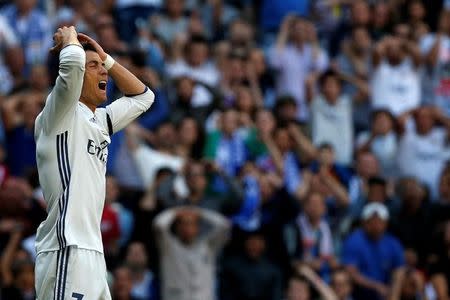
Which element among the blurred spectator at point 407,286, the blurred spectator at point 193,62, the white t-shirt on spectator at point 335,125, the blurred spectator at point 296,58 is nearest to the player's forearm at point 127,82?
the blurred spectator at point 407,286

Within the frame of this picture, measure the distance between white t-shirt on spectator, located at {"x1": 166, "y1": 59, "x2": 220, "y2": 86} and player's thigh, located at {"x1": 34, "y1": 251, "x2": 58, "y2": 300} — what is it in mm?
9017

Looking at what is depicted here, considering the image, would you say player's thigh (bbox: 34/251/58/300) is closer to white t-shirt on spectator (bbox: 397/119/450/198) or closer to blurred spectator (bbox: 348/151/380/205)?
blurred spectator (bbox: 348/151/380/205)

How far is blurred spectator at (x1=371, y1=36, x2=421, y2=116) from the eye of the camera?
1719cm

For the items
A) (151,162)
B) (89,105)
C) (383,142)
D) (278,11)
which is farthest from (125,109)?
(278,11)

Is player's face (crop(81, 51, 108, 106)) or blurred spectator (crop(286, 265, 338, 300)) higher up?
player's face (crop(81, 51, 108, 106))

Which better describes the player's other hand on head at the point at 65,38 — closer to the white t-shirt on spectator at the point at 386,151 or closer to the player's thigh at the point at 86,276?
the player's thigh at the point at 86,276

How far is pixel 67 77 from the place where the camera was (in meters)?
7.21

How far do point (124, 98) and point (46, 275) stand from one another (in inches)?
53.8

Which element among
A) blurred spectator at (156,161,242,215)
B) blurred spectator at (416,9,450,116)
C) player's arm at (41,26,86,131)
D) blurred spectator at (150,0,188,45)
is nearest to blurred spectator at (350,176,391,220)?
blurred spectator at (156,161,242,215)

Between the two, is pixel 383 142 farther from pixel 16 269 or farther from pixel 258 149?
pixel 16 269

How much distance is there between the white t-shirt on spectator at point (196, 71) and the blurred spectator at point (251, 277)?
299 centimetres

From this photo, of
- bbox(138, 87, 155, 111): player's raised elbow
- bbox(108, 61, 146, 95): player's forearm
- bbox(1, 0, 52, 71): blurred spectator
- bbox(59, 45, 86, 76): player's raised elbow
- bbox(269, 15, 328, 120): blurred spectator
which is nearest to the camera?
bbox(59, 45, 86, 76): player's raised elbow

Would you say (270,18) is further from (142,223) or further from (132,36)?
(142,223)

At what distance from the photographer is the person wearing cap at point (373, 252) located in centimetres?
1465
